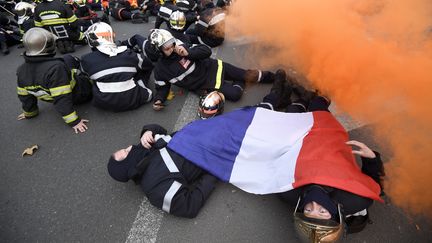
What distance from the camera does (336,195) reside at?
2.10 meters

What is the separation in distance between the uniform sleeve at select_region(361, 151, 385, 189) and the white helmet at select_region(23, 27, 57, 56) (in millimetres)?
3485

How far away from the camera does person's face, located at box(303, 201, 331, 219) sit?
1.92 metres

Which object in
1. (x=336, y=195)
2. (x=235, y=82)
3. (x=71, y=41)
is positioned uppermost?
(x=336, y=195)

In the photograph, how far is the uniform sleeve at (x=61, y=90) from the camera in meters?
3.30

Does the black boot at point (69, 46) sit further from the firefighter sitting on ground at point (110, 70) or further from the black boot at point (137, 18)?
the firefighter sitting on ground at point (110, 70)

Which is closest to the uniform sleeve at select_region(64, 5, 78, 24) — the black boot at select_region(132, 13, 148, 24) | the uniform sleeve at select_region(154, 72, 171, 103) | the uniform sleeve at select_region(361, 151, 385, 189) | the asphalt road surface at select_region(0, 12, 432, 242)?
the black boot at select_region(132, 13, 148, 24)

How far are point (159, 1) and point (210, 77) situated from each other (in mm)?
5335

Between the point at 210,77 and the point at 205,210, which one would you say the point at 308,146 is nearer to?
the point at 205,210

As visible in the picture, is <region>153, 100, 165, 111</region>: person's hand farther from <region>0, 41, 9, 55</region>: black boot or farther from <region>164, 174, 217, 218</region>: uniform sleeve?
<region>0, 41, 9, 55</region>: black boot

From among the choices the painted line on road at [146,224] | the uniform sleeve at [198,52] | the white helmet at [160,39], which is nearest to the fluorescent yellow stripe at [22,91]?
the white helmet at [160,39]

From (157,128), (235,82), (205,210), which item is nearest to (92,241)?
(205,210)

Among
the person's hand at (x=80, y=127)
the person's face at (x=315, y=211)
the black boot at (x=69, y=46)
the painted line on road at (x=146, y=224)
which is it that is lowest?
the black boot at (x=69, y=46)

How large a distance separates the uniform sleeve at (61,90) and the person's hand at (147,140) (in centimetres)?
125

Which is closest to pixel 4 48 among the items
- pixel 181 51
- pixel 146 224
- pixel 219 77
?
pixel 181 51
